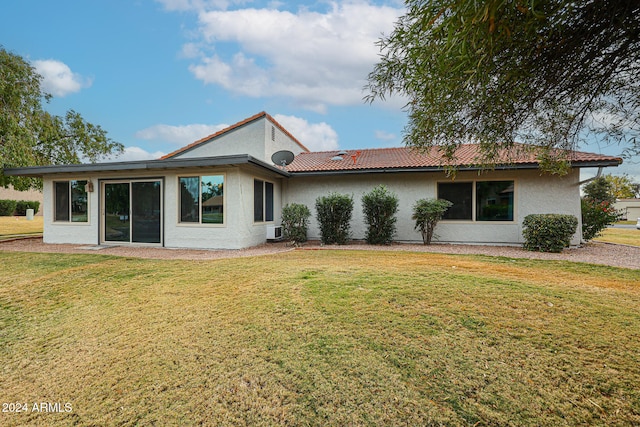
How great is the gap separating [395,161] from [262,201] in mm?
5562

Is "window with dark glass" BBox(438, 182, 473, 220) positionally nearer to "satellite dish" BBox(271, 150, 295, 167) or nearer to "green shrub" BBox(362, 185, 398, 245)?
"green shrub" BBox(362, 185, 398, 245)

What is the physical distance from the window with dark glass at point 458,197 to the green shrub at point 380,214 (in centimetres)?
213

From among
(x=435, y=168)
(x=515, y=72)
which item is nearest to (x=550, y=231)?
(x=435, y=168)

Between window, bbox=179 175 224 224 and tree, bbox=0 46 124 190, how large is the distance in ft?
22.9

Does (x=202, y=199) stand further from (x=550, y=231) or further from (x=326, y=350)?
(x=550, y=231)

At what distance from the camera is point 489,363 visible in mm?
2604

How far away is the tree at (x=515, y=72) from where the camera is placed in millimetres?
2158

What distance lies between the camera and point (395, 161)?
12.1 meters

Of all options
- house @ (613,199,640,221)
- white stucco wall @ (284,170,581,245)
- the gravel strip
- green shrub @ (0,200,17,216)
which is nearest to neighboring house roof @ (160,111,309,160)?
white stucco wall @ (284,170,581,245)

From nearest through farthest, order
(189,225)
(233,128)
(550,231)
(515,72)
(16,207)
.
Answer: (515,72) < (550,231) < (189,225) < (233,128) < (16,207)

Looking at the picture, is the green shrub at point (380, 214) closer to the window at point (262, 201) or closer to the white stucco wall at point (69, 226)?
the window at point (262, 201)

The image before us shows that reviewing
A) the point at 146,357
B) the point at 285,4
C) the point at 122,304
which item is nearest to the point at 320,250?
the point at 122,304

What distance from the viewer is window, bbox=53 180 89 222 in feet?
35.0

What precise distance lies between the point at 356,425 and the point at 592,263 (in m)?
8.17
